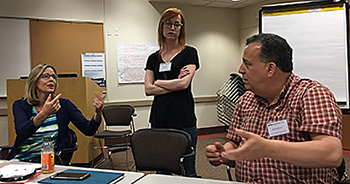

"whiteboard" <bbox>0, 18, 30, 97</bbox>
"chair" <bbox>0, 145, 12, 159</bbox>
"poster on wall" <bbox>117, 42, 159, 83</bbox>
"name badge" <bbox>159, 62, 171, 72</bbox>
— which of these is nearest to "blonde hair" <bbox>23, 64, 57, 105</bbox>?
"chair" <bbox>0, 145, 12, 159</bbox>

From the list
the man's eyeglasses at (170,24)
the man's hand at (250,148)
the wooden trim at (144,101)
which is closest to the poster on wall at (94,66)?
the wooden trim at (144,101)

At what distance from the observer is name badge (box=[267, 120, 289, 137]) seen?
138cm

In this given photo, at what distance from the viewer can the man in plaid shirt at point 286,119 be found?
3.81 ft

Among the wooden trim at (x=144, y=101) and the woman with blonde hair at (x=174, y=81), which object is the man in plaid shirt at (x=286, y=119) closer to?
the woman with blonde hair at (x=174, y=81)

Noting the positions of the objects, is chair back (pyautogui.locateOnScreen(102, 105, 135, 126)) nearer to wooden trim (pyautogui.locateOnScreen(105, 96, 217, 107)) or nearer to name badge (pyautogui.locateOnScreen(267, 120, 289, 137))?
wooden trim (pyautogui.locateOnScreen(105, 96, 217, 107))

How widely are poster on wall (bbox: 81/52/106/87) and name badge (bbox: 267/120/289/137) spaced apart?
4.60 m

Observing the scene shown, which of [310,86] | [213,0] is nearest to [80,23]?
[213,0]

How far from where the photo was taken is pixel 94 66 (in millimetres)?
5531

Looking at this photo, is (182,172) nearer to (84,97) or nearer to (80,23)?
(84,97)

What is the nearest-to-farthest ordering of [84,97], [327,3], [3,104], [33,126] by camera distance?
1. [33,126]
2. [327,3]
3. [84,97]
4. [3,104]

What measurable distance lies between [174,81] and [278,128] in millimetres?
1070

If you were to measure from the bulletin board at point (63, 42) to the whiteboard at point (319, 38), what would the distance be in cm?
336

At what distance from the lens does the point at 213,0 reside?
20.3ft

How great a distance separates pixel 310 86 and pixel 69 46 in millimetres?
4829
